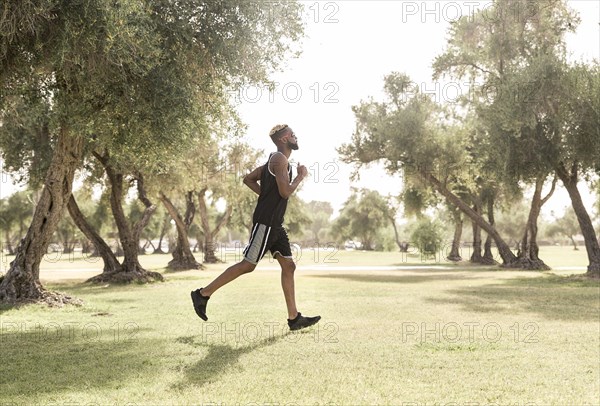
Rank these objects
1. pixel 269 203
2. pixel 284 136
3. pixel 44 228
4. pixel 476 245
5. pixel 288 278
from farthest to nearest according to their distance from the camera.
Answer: pixel 476 245 < pixel 44 228 < pixel 288 278 < pixel 269 203 < pixel 284 136

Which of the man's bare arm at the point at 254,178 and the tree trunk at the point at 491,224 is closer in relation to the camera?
the man's bare arm at the point at 254,178

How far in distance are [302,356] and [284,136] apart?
2.92m

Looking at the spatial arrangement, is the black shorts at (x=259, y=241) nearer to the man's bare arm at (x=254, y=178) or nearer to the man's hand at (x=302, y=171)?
the man's bare arm at (x=254, y=178)

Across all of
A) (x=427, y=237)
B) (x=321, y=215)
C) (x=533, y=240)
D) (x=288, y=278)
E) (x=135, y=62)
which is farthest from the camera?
(x=321, y=215)

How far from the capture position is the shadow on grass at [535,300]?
13.2m

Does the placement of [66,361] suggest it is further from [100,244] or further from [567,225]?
[567,225]

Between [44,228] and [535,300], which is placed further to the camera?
[535,300]

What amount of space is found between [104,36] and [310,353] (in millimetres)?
6138

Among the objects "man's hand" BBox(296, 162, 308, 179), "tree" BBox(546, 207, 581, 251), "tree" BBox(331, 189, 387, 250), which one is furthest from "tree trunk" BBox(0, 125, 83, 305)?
"tree" BBox(546, 207, 581, 251)

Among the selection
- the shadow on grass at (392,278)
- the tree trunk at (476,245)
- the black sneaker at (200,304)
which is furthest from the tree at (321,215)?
the black sneaker at (200,304)

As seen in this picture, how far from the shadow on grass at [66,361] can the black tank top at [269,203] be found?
7.27 ft

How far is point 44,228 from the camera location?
1516 cm

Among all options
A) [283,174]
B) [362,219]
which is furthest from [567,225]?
[283,174]

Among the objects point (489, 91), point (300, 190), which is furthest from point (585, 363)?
point (300, 190)
